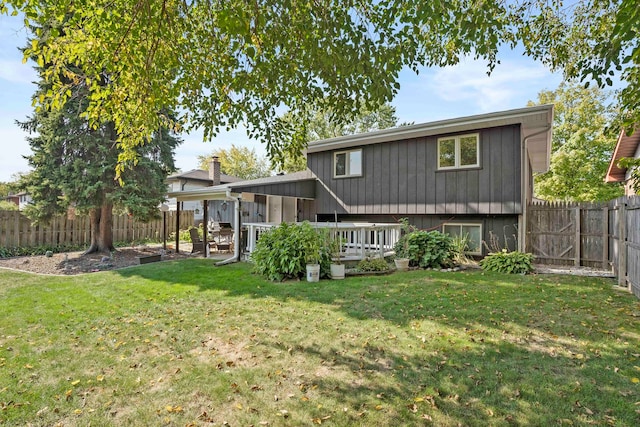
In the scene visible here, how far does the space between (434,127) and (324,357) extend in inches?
323

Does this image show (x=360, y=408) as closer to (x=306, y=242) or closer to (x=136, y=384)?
(x=136, y=384)

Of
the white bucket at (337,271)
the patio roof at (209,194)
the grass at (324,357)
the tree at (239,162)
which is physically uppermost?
the tree at (239,162)

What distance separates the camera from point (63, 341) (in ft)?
12.5

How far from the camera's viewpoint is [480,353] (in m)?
3.33

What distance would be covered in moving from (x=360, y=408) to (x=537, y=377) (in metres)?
1.66

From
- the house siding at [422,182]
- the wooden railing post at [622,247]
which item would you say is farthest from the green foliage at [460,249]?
the wooden railing post at [622,247]

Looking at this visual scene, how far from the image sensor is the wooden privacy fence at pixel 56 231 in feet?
36.1

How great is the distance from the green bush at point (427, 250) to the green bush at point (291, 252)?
90.4 inches

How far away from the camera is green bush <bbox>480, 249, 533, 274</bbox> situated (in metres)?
7.62

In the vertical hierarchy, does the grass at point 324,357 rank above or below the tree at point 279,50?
below

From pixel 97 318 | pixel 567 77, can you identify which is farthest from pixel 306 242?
pixel 567 77

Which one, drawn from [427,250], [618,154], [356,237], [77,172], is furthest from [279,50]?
[618,154]

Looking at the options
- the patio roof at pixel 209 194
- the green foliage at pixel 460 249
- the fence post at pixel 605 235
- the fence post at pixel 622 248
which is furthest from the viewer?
the patio roof at pixel 209 194

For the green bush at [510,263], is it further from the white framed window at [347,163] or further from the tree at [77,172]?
the tree at [77,172]
